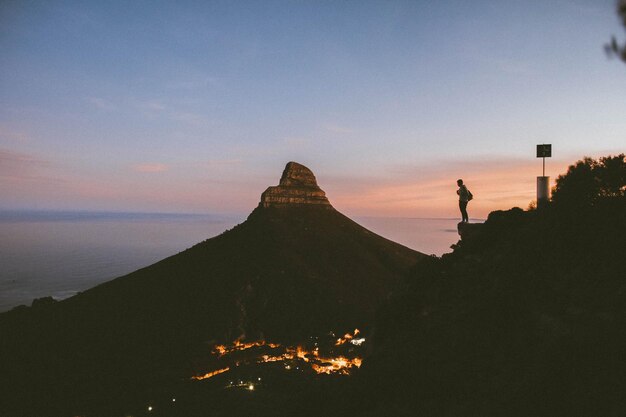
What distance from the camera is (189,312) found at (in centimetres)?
5338

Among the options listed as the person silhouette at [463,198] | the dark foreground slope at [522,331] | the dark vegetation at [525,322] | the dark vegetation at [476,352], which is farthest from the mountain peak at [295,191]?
the dark foreground slope at [522,331]

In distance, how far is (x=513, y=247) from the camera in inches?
556

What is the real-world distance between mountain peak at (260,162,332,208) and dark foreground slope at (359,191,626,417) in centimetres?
7396

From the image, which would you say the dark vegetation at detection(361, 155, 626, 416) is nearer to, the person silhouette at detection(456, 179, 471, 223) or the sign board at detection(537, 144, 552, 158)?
the sign board at detection(537, 144, 552, 158)

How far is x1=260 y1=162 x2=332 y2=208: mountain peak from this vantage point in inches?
3494

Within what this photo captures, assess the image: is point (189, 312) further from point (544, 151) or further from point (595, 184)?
point (595, 184)

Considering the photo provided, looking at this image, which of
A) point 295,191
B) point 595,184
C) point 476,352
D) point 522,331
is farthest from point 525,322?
point 295,191

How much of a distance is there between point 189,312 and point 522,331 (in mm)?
50956

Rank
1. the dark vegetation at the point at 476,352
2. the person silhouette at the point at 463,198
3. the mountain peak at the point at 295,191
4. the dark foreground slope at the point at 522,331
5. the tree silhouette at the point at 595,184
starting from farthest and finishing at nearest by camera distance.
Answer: the mountain peak at the point at 295,191, the person silhouette at the point at 463,198, the tree silhouette at the point at 595,184, the dark vegetation at the point at 476,352, the dark foreground slope at the point at 522,331

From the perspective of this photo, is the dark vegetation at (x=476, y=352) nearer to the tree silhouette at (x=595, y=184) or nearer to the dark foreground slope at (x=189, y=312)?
the tree silhouette at (x=595, y=184)

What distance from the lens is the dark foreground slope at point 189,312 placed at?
3788 centimetres

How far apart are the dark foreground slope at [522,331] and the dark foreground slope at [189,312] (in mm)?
31056

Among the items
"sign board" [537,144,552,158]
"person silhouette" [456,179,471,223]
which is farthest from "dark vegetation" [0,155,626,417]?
"sign board" [537,144,552,158]

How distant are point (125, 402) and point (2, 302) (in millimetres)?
154282
